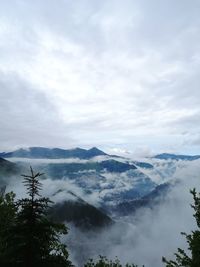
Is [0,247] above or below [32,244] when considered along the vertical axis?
below

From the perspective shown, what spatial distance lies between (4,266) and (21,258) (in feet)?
2.62

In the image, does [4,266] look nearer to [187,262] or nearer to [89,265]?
[187,262]

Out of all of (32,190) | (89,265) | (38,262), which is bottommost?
(89,265)

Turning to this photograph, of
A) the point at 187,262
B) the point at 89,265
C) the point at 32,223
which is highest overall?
the point at 32,223

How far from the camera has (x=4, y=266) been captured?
16.5 m

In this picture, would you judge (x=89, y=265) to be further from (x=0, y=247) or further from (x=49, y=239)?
(x=49, y=239)

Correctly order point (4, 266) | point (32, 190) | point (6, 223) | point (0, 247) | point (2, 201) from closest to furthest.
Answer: point (4, 266) < point (32, 190) < point (0, 247) < point (6, 223) < point (2, 201)

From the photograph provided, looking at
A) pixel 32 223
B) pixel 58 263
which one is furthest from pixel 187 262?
pixel 32 223

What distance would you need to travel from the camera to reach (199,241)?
77.1 ft

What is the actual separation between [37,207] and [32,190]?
0.86 meters

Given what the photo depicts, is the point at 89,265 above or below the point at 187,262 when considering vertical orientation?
below

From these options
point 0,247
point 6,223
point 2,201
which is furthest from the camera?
point 2,201

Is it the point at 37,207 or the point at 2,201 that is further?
the point at 2,201

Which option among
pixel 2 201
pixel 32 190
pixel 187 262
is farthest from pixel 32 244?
pixel 2 201
